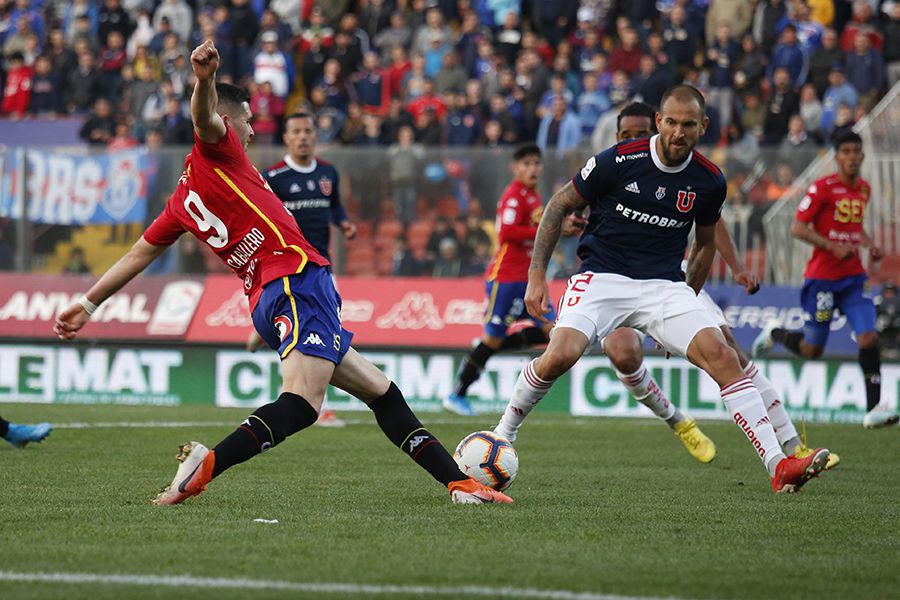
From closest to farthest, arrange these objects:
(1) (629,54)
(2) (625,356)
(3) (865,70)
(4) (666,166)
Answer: (4) (666,166), (2) (625,356), (3) (865,70), (1) (629,54)

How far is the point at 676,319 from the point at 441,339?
969cm

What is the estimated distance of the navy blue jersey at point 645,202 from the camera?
8.68m

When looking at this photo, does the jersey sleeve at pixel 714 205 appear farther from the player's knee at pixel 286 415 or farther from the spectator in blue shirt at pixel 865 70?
the spectator in blue shirt at pixel 865 70

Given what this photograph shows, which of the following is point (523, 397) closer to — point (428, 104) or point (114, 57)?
point (428, 104)

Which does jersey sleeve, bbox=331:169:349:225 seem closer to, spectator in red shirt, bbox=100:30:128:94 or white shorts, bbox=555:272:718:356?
white shorts, bbox=555:272:718:356

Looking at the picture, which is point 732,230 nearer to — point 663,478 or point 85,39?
point 663,478

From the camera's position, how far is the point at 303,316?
24.2ft

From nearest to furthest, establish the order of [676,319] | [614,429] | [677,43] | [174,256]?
1. [676,319]
2. [614,429]
3. [174,256]
4. [677,43]

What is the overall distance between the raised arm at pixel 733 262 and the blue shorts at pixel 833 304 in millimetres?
4120

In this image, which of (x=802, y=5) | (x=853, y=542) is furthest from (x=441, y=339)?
(x=853, y=542)

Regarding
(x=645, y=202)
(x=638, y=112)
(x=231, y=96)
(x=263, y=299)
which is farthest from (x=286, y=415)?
(x=638, y=112)

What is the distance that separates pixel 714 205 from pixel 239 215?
2.86 meters

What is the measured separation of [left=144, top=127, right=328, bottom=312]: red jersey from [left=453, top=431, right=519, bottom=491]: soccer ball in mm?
1548

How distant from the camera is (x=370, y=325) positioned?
61.2 ft
